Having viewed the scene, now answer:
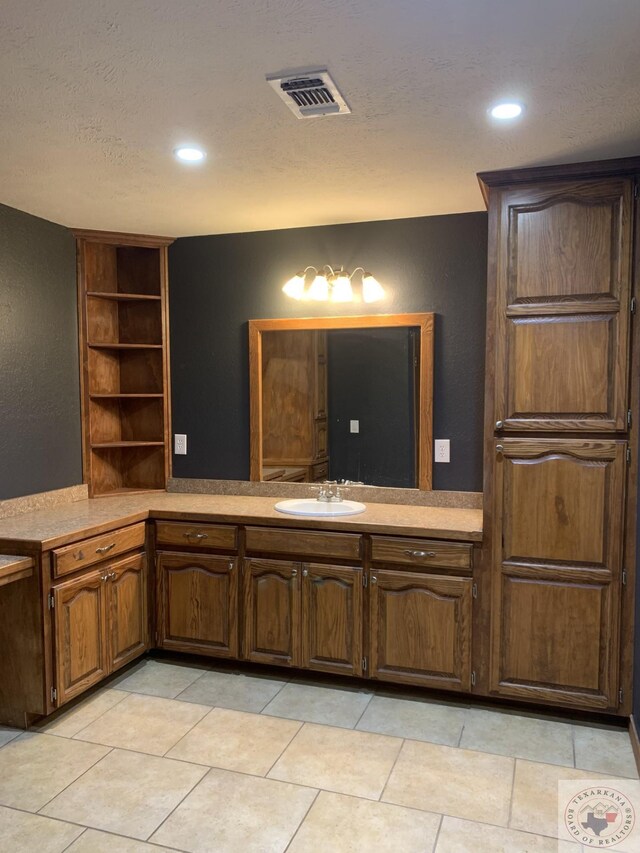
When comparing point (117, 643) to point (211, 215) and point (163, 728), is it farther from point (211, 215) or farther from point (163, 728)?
point (211, 215)

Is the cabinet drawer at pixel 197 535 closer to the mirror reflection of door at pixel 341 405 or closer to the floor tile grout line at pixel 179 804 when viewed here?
the mirror reflection of door at pixel 341 405

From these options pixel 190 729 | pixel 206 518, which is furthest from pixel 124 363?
pixel 190 729

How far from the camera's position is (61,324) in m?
3.55

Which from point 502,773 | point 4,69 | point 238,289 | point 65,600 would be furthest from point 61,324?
point 502,773

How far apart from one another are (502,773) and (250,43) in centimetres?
253


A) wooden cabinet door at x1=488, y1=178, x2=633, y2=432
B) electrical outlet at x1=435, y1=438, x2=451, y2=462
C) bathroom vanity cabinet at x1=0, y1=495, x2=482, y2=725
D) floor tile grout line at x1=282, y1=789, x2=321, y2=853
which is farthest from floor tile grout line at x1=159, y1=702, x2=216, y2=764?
wooden cabinet door at x1=488, y1=178, x2=633, y2=432

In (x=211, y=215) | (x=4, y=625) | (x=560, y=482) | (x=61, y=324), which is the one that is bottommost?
(x=4, y=625)

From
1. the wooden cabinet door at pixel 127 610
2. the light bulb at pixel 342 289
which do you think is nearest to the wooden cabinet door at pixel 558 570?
the light bulb at pixel 342 289

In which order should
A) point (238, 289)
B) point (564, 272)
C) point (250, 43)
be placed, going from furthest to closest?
1. point (238, 289)
2. point (564, 272)
3. point (250, 43)

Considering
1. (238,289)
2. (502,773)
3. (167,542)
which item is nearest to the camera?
(502,773)

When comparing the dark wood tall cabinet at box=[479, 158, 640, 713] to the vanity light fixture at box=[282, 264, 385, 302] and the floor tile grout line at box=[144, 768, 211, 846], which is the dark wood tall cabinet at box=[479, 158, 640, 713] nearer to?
the vanity light fixture at box=[282, 264, 385, 302]

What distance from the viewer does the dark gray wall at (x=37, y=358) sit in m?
3.19

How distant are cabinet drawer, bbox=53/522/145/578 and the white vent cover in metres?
1.95

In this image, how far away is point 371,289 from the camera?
133 inches
